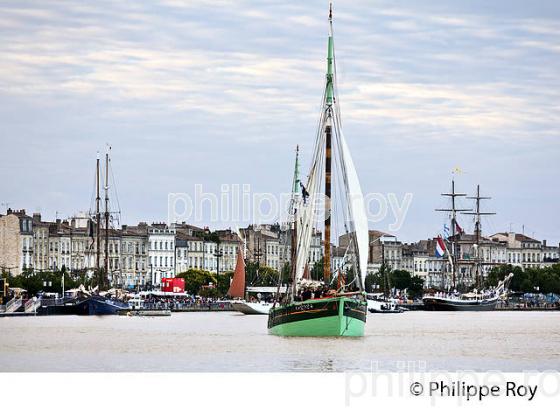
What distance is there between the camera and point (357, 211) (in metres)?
29.6

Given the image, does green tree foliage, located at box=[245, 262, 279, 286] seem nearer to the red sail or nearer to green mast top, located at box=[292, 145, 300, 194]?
the red sail

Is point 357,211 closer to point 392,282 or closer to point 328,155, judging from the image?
point 328,155

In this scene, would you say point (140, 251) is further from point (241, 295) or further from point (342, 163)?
point (342, 163)

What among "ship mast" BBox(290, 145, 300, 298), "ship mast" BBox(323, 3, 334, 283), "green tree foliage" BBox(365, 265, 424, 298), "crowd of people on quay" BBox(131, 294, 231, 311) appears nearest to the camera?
"ship mast" BBox(323, 3, 334, 283)

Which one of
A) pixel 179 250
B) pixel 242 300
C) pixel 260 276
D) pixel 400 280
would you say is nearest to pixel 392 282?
pixel 400 280

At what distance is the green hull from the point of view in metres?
29.5

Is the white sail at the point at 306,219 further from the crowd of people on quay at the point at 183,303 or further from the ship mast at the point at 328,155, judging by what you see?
the crowd of people on quay at the point at 183,303

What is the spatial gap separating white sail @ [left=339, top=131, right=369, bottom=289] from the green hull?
757 millimetres

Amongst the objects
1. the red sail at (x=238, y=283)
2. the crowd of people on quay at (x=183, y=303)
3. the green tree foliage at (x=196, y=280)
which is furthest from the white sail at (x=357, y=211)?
the green tree foliage at (x=196, y=280)

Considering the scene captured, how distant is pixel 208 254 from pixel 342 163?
68076 mm

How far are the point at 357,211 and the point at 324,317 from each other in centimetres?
220

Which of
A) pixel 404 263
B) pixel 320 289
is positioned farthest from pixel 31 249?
pixel 320 289

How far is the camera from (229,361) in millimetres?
25516

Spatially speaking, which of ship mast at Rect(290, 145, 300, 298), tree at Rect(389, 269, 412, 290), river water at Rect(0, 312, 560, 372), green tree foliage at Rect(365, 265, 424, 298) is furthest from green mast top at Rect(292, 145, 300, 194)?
A: tree at Rect(389, 269, 412, 290)
